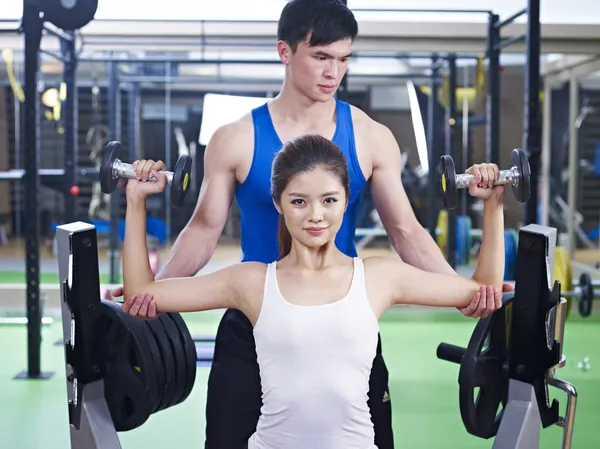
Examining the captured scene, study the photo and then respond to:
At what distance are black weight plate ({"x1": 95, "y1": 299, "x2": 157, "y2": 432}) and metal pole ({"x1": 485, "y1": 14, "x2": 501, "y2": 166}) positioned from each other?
354 centimetres

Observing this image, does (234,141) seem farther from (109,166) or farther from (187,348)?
(187,348)

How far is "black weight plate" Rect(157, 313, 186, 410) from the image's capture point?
1.73 m

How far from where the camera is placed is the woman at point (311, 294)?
1400mm

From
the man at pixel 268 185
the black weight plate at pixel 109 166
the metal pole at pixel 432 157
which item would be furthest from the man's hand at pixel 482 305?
the metal pole at pixel 432 157

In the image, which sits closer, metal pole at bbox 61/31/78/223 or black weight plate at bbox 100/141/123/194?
black weight plate at bbox 100/141/123/194

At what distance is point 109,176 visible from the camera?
5.08ft

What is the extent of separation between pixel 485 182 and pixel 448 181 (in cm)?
7

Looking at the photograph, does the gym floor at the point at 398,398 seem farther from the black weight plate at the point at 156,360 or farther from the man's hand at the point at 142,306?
the man's hand at the point at 142,306

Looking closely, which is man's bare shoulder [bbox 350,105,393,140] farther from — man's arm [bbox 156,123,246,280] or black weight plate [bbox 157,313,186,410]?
black weight plate [bbox 157,313,186,410]

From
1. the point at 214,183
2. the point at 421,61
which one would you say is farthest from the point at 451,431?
the point at 421,61

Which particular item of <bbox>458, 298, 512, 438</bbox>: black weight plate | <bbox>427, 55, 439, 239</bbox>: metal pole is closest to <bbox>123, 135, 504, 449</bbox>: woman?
<bbox>458, 298, 512, 438</bbox>: black weight plate

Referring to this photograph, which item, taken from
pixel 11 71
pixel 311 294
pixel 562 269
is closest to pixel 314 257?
pixel 311 294

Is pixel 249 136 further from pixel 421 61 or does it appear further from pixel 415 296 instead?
pixel 421 61

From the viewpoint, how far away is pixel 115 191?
219 inches
